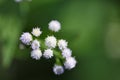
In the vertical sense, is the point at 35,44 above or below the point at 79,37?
below

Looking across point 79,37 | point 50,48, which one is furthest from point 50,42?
point 79,37

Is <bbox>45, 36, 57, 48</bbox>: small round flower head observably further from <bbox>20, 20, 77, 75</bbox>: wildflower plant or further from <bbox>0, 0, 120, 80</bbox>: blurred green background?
<bbox>0, 0, 120, 80</bbox>: blurred green background

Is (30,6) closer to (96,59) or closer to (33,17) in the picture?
(33,17)

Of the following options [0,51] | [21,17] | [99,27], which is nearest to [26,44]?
[21,17]

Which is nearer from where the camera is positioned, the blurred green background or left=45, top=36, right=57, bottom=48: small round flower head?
left=45, top=36, right=57, bottom=48: small round flower head

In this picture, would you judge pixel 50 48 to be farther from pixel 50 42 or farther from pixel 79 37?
pixel 79 37

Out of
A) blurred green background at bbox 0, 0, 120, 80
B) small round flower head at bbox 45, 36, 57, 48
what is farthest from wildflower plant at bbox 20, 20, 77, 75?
blurred green background at bbox 0, 0, 120, 80

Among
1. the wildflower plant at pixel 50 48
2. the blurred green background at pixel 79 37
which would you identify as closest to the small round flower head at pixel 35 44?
the wildflower plant at pixel 50 48

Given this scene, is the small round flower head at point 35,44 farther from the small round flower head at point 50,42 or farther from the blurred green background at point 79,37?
the blurred green background at point 79,37

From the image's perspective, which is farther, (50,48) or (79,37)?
(79,37)
